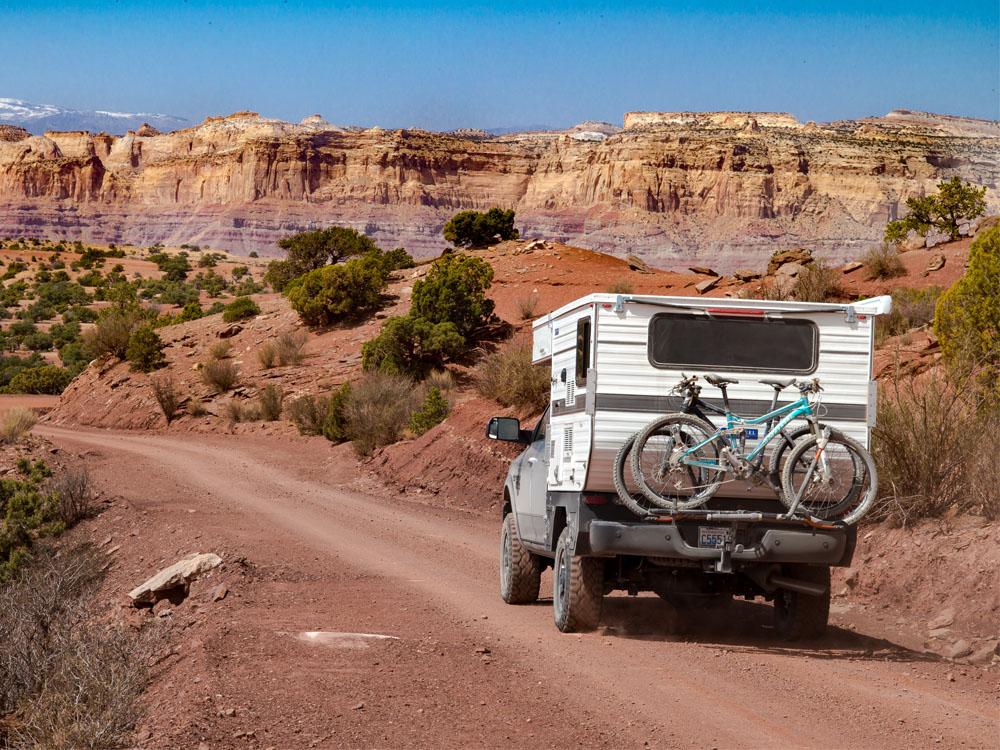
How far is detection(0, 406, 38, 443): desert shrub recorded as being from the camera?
27703 mm

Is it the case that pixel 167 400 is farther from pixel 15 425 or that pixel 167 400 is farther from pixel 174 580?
pixel 174 580

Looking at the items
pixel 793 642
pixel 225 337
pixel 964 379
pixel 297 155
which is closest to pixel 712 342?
pixel 793 642

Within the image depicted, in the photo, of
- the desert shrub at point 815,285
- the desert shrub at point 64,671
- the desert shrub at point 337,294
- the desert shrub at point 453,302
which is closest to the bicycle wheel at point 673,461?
the desert shrub at point 64,671

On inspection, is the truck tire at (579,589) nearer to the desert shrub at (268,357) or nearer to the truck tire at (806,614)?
the truck tire at (806,614)

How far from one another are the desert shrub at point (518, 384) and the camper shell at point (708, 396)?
1350cm

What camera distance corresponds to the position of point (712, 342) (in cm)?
909

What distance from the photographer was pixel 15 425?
28.2 metres

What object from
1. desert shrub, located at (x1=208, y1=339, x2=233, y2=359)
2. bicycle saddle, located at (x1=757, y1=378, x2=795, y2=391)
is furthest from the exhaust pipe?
desert shrub, located at (x1=208, y1=339, x2=233, y2=359)

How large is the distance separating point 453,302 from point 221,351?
10212 mm

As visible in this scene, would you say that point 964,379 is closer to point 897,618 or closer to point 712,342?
point 897,618

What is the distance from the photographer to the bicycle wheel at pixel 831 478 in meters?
8.65

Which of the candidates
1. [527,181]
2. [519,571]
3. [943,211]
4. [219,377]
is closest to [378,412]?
[219,377]

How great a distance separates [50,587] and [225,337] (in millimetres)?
30404

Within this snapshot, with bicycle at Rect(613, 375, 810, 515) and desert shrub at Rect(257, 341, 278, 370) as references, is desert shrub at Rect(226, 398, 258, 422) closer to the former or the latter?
desert shrub at Rect(257, 341, 278, 370)
